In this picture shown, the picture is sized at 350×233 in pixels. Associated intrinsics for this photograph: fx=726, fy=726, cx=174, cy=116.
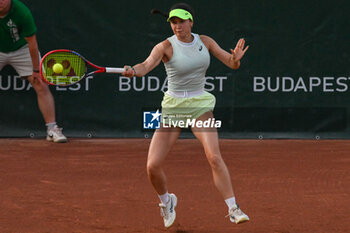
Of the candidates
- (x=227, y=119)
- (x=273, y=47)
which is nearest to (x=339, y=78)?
(x=273, y=47)

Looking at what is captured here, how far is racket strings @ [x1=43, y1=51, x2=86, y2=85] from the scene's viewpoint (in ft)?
Result: 16.5

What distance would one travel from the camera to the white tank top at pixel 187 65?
4.71 metres

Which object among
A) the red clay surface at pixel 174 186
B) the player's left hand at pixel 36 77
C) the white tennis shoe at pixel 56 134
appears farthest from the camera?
the white tennis shoe at pixel 56 134

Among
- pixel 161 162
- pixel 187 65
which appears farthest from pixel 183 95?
pixel 161 162

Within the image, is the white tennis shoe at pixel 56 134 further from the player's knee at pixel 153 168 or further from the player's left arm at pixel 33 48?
the player's knee at pixel 153 168

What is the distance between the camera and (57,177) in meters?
6.51

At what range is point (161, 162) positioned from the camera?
4676 mm

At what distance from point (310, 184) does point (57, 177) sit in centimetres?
223

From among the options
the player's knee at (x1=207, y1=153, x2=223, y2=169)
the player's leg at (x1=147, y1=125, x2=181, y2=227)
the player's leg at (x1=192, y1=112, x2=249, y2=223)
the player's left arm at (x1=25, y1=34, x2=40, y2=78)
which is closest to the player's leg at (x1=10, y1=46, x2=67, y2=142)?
the player's left arm at (x1=25, y1=34, x2=40, y2=78)

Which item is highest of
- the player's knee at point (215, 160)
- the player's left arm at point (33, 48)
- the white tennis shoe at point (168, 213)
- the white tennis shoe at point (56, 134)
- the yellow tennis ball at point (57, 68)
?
the yellow tennis ball at point (57, 68)

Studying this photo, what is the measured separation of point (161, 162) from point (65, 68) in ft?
3.24

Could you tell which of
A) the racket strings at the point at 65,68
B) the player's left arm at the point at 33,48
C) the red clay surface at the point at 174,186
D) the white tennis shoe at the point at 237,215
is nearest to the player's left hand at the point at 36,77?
the player's left arm at the point at 33,48

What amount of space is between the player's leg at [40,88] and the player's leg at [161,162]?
3841 millimetres

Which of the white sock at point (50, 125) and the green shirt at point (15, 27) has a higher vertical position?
the green shirt at point (15, 27)
